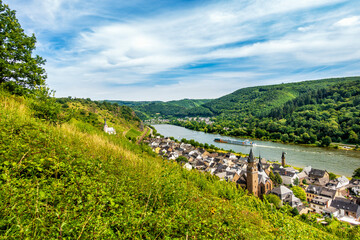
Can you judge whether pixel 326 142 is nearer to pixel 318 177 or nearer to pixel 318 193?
pixel 318 177

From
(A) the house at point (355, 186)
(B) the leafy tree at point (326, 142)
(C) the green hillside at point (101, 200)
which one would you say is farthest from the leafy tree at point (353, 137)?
(C) the green hillside at point (101, 200)

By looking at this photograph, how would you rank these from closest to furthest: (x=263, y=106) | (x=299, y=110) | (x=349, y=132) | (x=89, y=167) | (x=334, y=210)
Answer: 1. (x=89, y=167)
2. (x=334, y=210)
3. (x=349, y=132)
4. (x=299, y=110)
5. (x=263, y=106)

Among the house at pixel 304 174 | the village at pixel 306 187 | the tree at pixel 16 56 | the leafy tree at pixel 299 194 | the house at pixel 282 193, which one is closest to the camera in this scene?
the tree at pixel 16 56

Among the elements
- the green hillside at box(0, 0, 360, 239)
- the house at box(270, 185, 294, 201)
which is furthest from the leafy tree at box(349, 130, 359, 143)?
the green hillside at box(0, 0, 360, 239)

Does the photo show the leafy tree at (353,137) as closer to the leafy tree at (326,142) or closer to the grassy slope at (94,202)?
the leafy tree at (326,142)

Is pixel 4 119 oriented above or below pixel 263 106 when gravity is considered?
below

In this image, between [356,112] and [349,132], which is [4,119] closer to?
[349,132]

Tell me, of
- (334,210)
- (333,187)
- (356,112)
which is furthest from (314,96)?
(334,210)

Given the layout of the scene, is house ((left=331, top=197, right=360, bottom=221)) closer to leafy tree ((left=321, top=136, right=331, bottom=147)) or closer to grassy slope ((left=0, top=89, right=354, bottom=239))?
grassy slope ((left=0, top=89, right=354, bottom=239))
